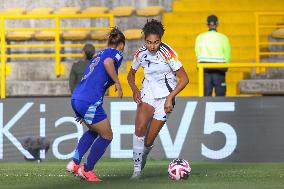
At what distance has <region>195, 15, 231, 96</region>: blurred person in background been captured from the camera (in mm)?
19891

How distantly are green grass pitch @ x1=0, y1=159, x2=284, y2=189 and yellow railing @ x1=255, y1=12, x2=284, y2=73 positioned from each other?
15.5 ft

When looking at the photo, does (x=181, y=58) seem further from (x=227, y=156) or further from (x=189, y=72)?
(x=227, y=156)

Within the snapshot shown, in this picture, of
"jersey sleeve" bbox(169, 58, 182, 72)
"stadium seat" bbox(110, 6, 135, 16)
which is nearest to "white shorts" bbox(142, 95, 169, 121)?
"jersey sleeve" bbox(169, 58, 182, 72)

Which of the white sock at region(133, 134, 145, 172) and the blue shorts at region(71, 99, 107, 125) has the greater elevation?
the blue shorts at region(71, 99, 107, 125)

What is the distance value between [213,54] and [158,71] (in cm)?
626

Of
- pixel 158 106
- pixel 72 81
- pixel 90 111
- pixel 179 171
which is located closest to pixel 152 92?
pixel 158 106

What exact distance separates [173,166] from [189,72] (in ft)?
28.7

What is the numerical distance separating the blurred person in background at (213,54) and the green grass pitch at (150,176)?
7.01 feet

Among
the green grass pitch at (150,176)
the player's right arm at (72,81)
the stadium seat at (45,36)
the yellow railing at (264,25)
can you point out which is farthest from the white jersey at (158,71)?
the stadium seat at (45,36)

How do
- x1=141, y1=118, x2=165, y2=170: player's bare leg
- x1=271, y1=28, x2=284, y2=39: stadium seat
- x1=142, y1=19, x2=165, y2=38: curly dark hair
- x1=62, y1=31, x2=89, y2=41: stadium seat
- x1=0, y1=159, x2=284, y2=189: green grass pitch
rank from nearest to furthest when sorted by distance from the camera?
1. x1=0, y1=159, x2=284, y2=189: green grass pitch
2. x1=142, y1=19, x2=165, y2=38: curly dark hair
3. x1=141, y1=118, x2=165, y2=170: player's bare leg
4. x1=271, y1=28, x2=284, y2=39: stadium seat
5. x1=62, y1=31, x2=89, y2=41: stadium seat

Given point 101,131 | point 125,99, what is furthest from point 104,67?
point 125,99

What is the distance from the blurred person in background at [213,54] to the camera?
19.9 meters

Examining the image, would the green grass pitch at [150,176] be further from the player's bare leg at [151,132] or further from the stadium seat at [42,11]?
the stadium seat at [42,11]

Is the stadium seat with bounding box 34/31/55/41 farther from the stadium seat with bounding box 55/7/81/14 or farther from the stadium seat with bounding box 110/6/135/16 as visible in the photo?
the stadium seat with bounding box 110/6/135/16
